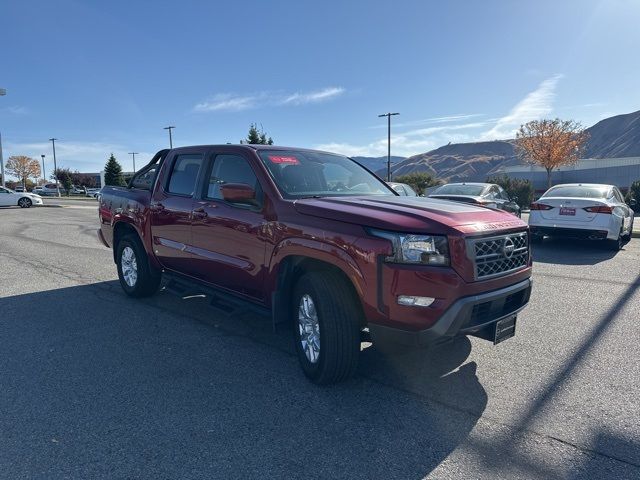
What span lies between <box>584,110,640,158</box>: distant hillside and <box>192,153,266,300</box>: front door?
146375 mm

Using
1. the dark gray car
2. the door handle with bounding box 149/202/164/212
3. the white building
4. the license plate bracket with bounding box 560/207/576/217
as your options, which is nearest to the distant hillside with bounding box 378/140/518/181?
the white building

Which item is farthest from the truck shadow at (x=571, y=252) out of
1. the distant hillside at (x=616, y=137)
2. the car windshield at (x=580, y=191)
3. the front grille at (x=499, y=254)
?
the distant hillside at (x=616, y=137)

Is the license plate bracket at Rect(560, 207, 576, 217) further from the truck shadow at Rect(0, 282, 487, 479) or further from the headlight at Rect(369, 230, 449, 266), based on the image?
the headlight at Rect(369, 230, 449, 266)

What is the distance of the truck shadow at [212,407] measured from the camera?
2604mm

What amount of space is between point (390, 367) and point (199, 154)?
296 centimetres

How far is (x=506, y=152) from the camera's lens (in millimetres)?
184375

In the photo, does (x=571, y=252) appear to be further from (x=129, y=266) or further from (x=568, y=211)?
(x=129, y=266)

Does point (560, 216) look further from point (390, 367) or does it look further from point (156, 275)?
point (156, 275)

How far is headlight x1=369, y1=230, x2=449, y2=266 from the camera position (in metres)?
3.00

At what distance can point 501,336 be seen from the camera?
132 inches

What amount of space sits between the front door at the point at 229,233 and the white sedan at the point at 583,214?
7.81 metres

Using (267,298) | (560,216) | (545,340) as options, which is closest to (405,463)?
(267,298)

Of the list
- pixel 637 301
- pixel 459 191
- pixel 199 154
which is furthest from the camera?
pixel 459 191

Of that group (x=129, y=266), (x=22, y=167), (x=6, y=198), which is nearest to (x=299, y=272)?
(x=129, y=266)
